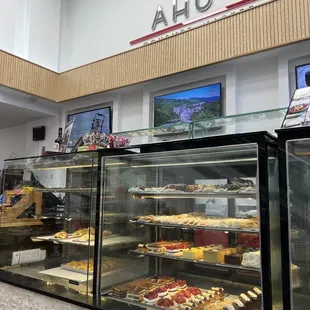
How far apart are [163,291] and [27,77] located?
399 centimetres

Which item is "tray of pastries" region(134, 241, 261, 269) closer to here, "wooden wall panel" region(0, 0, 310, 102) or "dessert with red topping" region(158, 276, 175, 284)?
"dessert with red topping" region(158, 276, 175, 284)

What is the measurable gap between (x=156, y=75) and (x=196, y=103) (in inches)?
27.0

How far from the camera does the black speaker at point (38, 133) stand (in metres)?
5.97

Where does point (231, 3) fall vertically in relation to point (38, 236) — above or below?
above

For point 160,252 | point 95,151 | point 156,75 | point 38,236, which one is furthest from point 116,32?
point 160,252

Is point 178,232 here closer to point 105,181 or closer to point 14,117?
point 105,181

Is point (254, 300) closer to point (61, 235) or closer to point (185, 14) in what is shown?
point (61, 235)

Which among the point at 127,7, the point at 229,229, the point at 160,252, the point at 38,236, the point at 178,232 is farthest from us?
the point at 127,7

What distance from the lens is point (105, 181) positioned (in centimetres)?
281

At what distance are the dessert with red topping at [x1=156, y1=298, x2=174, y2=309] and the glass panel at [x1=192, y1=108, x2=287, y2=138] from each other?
4.86ft

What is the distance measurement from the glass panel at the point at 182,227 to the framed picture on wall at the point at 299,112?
0.30 meters

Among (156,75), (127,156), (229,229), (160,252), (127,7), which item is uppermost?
(127,7)

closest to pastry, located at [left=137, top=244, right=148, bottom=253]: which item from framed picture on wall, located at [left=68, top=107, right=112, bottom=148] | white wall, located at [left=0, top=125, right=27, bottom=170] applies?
framed picture on wall, located at [left=68, top=107, right=112, bottom=148]

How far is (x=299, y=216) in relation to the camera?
196 centimetres
